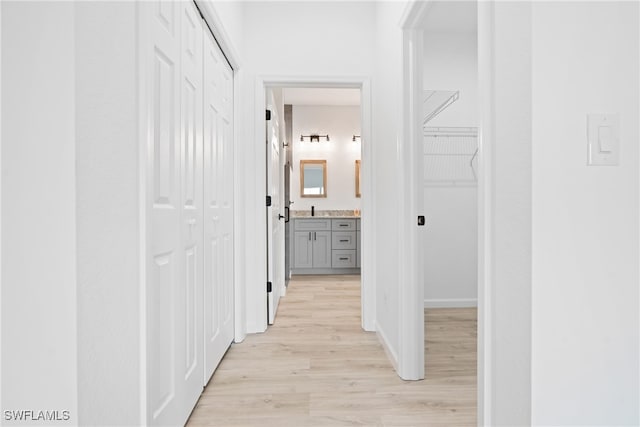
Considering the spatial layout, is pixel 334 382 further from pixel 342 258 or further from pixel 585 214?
pixel 342 258

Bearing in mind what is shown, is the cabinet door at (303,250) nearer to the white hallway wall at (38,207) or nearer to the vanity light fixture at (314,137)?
the vanity light fixture at (314,137)

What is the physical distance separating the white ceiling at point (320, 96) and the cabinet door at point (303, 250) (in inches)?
78.1

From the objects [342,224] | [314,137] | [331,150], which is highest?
[314,137]

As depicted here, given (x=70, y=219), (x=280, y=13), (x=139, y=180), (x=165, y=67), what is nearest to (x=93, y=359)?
(x=70, y=219)

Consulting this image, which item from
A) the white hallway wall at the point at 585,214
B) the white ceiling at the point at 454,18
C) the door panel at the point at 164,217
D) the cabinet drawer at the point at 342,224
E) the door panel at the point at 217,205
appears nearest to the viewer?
the white hallway wall at the point at 585,214

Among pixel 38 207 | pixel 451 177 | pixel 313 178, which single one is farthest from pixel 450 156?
pixel 38 207

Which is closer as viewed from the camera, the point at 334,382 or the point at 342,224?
the point at 334,382

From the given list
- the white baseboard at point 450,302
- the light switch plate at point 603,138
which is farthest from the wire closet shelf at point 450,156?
the light switch plate at point 603,138

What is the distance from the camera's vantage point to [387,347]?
103 inches

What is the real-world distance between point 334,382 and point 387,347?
0.57 metres

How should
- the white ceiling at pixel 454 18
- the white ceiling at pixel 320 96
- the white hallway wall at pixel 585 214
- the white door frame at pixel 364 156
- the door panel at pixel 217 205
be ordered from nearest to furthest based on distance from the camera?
1. the white hallway wall at pixel 585 214
2. the door panel at pixel 217 205
3. the white door frame at pixel 364 156
4. the white ceiling at pixel 454 18
5. the white ceiling at pixel 320 96

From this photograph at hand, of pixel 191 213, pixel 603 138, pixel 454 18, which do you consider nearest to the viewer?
pixel 603 138

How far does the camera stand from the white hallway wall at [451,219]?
392 centimetres

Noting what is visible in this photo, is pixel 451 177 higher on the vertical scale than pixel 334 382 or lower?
higher
